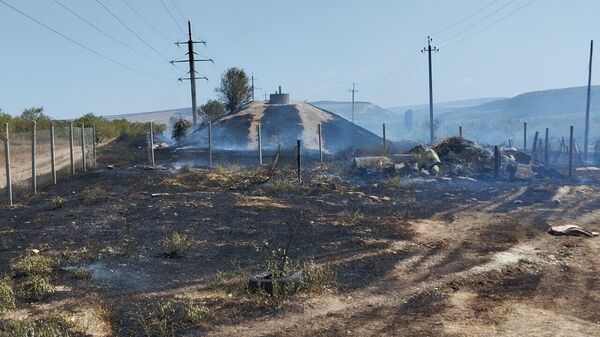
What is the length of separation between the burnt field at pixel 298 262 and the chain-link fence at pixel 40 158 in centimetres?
65

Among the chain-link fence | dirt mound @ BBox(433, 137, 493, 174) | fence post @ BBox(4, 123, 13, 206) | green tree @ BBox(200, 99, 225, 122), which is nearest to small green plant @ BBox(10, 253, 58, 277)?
fence post @ BBox(4, 123, 13, 206)

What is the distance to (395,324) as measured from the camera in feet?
19.2

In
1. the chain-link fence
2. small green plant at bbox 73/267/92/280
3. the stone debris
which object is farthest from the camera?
the chain-link fence

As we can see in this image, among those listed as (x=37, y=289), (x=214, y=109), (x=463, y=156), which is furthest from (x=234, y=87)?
(x=37, y=289)

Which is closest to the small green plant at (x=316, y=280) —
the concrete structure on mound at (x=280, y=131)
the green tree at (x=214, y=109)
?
the concrete structure on mound at (x=280, y=131)

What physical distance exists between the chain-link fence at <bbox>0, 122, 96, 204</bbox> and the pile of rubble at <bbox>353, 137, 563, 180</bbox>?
9855 millimetres

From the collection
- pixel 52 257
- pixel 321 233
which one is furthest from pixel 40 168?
pixel 321 233

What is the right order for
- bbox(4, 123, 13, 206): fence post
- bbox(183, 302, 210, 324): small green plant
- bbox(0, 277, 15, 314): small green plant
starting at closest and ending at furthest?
bbox(183, 302, 210, 324): small green plant → bbox(0, 277, 15, 314): small green plant → bbox(4, 123, 13, 206): fence post

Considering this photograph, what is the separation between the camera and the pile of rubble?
2041 centimetres

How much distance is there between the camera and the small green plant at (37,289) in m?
6.78

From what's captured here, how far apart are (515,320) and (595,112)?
481 ft

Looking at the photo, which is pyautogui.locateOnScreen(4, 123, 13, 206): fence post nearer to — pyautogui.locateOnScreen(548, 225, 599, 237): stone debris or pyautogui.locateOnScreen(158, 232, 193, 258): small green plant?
pyautogui.locateOnScreen(158, 232, 193, 258): small green plant

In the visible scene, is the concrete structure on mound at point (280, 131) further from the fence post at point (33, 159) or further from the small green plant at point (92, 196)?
the small green plant at point (92, 196)

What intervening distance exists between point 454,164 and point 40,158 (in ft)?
47.6
